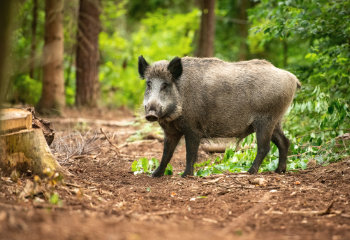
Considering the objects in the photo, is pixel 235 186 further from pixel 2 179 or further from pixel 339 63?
pixel 339 63

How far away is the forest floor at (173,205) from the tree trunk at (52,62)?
17.3 ft

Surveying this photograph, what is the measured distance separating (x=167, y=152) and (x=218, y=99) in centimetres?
113

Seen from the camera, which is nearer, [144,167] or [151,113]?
[151,113]

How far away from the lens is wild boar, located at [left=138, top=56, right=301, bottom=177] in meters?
6.32

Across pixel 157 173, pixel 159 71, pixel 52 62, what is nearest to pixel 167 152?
pixel 157 173

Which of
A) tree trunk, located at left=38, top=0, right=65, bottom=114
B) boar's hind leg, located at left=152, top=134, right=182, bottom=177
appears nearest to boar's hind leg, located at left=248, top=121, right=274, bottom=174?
boar's hind leg, located at left=152, top=134, right=182, bottom=177

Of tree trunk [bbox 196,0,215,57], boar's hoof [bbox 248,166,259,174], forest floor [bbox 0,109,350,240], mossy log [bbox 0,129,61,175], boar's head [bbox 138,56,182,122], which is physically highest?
tree trunk [bbox 196,0,215,57]

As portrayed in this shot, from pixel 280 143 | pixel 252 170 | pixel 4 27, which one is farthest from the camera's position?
pixel 280 143

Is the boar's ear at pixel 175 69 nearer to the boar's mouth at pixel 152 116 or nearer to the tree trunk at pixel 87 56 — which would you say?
the boar's mouth at pixel 152 116

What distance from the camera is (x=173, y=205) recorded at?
14.4ft

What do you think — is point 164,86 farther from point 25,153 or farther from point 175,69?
point 25,153

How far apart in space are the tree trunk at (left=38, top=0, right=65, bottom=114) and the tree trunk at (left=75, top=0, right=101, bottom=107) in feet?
6.44

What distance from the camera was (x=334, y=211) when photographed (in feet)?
12.8

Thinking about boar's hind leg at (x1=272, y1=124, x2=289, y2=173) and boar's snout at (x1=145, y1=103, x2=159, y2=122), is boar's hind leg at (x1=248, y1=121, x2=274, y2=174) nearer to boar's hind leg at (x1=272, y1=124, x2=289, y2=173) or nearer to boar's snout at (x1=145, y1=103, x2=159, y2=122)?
boar's hind leg at (x1=272, y1=124, x2=289, y2=173)
